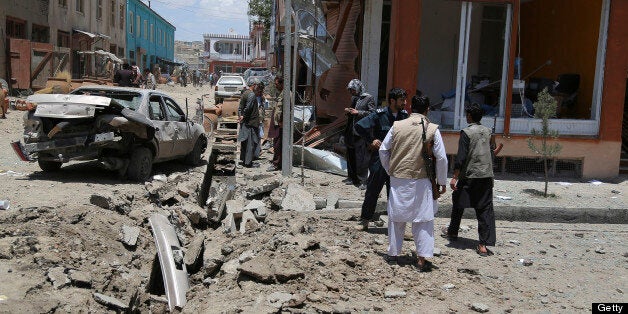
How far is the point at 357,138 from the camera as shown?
8891 mm

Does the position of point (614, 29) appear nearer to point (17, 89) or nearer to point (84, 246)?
point (84, 246)

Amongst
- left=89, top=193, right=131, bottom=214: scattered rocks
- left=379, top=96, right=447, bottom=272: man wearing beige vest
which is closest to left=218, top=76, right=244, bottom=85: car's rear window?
left=89, top=193, right=131, bottom=214: scattered rocks

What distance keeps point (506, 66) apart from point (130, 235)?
297 inches

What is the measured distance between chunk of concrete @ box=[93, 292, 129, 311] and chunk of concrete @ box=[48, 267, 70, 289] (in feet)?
0.91

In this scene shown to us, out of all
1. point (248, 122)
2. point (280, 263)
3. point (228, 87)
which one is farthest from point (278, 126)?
point (228, 87)

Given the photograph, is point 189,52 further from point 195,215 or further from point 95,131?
point 195,215

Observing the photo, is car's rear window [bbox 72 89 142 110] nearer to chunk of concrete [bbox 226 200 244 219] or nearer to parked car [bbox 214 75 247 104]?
chunk of concrete [bbox 226 200 244 219]

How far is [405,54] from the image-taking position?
10219 mm

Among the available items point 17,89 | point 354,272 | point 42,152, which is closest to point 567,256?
point 354,272

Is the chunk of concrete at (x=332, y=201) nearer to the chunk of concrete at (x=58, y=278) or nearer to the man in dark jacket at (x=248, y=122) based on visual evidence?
the man in dark jacket at (x=248, y=122)

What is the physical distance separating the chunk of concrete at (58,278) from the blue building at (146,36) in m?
38.0

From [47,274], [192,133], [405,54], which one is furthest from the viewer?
[192,133]

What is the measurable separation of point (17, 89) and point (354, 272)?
61.6 feet

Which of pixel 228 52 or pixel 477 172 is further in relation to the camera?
pixel 228 52
